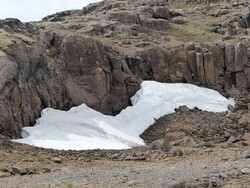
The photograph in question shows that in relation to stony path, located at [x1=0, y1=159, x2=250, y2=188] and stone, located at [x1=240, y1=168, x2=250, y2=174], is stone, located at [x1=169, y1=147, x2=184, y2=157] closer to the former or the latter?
stony path, located at [x1=0, y1=159, x2=250, y2=188]

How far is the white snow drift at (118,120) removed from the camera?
35.2 metres

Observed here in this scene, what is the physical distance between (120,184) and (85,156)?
1061cm

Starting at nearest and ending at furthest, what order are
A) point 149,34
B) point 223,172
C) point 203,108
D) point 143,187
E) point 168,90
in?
point 143,187 < point 223,172 < point 203,108 < point 168,90 < point 149,34

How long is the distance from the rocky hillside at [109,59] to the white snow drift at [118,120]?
4.71 feet

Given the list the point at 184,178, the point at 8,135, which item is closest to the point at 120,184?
the point at 184,178

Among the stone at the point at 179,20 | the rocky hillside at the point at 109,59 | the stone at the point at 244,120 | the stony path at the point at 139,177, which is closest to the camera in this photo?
the stony path at the point at 139,177

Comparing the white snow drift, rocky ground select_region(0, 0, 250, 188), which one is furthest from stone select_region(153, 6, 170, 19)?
the white snow drift

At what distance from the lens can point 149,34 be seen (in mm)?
67812

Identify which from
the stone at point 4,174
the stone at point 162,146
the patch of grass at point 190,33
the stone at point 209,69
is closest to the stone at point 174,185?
the stone at point 4,174

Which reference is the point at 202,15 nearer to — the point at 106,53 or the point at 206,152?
the point at 106,53

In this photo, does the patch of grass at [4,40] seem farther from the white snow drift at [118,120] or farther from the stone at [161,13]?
the stone at [161,13]

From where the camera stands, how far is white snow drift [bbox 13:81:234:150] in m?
35.2

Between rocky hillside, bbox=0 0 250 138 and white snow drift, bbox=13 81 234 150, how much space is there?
4.71 ft

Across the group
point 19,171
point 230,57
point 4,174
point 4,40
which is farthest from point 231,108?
point 4,174
